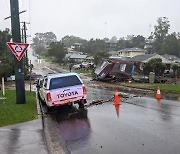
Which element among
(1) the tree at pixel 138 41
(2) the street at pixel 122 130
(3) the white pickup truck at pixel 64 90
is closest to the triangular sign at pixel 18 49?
(3) the white pickup truck at pixel 64 90

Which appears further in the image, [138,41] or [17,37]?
[138,41]

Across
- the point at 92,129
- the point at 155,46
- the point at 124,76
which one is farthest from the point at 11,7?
the point at 155,46

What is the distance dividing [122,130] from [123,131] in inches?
5.9

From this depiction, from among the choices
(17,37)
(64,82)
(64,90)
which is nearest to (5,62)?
(17,37)

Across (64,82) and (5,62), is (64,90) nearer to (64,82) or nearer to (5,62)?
(64,82)

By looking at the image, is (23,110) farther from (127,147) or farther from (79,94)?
(127,147)

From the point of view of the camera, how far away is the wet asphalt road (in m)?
8.52

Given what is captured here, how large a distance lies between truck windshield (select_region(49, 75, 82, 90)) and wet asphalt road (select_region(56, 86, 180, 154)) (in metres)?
1.38

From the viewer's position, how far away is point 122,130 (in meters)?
10.8

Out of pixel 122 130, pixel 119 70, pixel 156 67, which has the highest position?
pixel 122 130

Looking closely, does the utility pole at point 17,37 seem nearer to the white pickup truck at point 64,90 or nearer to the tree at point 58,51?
the white pickup truck at point 64,90

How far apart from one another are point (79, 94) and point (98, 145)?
7683mm

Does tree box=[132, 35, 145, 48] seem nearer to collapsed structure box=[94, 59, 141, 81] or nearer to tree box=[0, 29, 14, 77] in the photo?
tree box=[0, 29, 14, 77]

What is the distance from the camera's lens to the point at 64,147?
29.7ft
